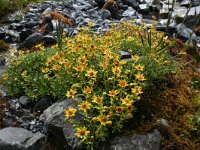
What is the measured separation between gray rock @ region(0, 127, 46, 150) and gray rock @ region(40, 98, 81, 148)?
7.6 inches

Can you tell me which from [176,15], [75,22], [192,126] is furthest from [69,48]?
[176,15]

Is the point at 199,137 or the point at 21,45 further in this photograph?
the point at 21,45

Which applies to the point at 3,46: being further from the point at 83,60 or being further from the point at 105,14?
the point at 83,60

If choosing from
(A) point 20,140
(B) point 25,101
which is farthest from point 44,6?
(A) point 20,140

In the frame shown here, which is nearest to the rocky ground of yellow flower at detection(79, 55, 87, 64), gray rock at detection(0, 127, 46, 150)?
gray rock at detection(0, 127, 46, 150)

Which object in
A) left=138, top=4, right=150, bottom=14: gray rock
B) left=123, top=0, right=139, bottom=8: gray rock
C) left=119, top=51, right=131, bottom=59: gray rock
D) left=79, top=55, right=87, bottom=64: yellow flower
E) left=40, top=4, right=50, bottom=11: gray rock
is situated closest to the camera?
left=79, top=55, right=87, bottom=64: yellow flower

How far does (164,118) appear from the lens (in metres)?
5.74

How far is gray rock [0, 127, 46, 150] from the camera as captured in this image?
5383 millimetres

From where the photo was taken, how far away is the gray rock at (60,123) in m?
5.45

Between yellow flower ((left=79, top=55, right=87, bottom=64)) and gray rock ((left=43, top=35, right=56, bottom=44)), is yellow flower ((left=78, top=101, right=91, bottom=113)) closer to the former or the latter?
yellow flower ((left=79, top=55, right=87, bottom=64))

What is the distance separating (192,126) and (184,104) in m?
0.49

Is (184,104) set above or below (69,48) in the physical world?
below

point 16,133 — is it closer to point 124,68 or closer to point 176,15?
point 124,68

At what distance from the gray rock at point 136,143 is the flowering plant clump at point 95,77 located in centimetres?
19
